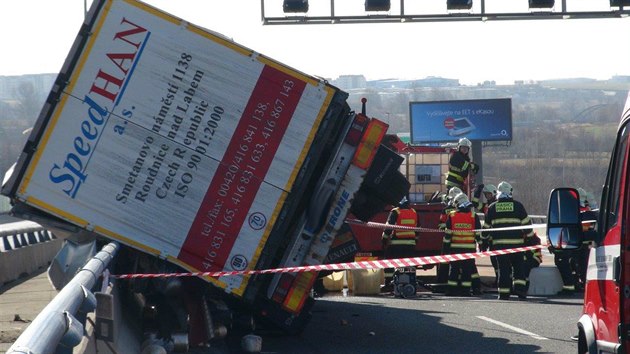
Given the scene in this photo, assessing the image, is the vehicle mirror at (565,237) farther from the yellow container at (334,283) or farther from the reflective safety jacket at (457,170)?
the reflective safety jacket at (457,170)

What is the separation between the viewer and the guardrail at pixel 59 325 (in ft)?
13.3

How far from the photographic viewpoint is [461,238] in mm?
19266

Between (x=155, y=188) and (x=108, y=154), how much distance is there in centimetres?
55

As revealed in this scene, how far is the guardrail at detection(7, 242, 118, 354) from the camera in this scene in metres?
4.05

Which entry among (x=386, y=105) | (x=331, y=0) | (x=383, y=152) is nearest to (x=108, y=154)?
(x=383, y=152)

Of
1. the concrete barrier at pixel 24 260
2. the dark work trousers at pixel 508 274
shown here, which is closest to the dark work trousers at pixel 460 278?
the dark work trousers at pixel 508 274

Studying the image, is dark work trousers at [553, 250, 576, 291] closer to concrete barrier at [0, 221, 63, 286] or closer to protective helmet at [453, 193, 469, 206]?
protective helmet at [453, 193, 469, 206]

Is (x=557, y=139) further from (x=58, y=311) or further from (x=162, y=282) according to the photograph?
(x=58, y=311)

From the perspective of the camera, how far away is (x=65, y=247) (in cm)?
1181

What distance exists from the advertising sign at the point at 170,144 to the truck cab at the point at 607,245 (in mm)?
5255

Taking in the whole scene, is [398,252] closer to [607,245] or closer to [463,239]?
[463,239]

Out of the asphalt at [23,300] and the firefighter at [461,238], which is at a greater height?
the firefighter at [461,238]

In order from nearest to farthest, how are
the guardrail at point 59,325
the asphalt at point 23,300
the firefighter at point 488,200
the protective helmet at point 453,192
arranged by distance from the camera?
the guardrail at point 59,325, the asphalt at point 23,300, the firefighter at point 488,200, the protective helmet at point 453,192

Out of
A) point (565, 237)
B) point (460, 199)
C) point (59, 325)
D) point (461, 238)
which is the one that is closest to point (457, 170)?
point (460, 199)
